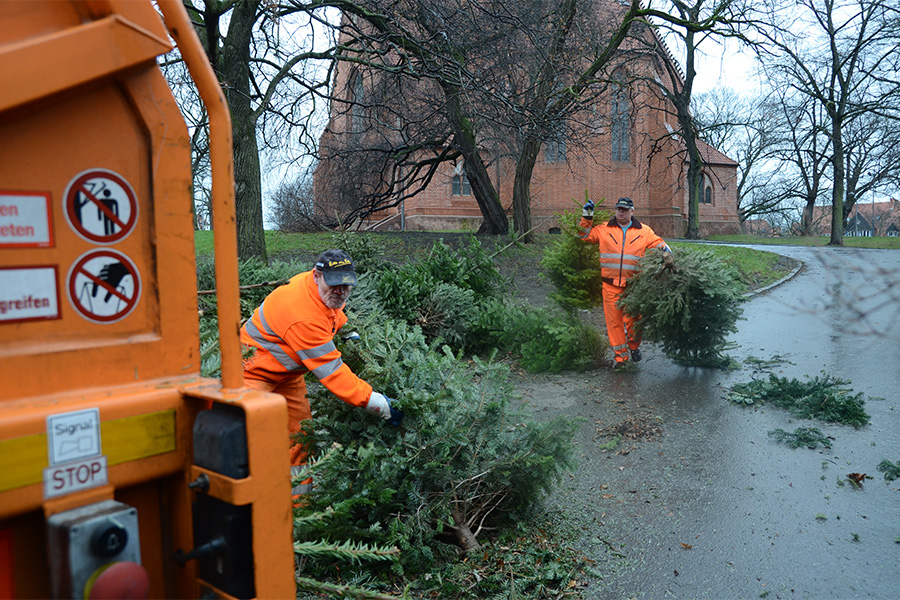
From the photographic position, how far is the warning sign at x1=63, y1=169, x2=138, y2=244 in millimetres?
1558

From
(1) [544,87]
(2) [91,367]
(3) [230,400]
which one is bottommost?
(3) [230,400]

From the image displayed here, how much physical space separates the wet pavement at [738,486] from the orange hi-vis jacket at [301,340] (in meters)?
1.71

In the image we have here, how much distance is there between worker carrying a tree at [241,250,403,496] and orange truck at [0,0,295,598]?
199 centimetres

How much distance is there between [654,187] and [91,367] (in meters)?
38.8

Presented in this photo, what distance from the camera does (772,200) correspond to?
46844 mm

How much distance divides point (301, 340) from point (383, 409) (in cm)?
72

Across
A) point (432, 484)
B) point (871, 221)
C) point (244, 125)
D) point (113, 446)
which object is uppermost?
point (871, 221)

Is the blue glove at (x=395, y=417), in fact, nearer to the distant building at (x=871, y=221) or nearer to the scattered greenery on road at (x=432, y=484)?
the scattered greenery on road at (x=432, y=484)

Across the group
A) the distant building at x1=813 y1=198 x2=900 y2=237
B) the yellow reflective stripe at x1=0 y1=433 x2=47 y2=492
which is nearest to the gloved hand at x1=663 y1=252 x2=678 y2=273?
the yellow reflective stripe at x1=0 y1=433 x2=47 y2=492

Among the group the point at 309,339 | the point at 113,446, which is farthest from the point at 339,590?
the point at 309,339

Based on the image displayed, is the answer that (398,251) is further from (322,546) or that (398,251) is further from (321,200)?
(322,546)

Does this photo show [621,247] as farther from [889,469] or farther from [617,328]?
[889,469]

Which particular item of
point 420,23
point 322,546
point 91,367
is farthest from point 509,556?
point 420,23

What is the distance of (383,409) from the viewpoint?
3740 mm
